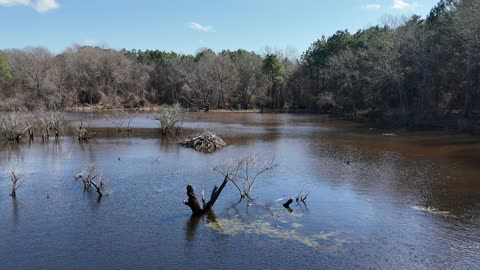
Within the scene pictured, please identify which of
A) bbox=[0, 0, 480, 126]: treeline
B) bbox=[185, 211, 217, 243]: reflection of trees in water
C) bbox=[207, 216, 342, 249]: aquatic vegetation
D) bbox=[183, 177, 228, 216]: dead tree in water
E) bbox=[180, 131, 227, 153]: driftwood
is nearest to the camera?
bbox=[207, 216, 342, 249]: aquatic vegetation

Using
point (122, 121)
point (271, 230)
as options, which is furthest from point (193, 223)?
point (122, 121)

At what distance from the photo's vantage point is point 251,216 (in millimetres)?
20156

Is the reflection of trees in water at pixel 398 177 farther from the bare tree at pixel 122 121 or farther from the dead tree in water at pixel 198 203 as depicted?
the bare tree at pixel 122 121

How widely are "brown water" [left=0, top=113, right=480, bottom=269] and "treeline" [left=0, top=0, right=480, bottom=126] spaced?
82.3 ft

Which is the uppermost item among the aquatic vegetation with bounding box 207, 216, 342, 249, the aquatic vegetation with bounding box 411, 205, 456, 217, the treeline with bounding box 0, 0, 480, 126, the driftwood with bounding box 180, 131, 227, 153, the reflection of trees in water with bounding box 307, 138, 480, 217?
the treeline with bounding box 0, 0, 480, 126

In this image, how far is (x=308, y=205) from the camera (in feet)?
72.4

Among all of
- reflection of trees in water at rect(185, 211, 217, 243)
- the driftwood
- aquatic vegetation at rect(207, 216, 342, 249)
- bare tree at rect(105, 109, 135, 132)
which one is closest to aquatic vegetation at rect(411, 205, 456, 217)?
aquatic vegetation at rect(207, 216, 342, 249)

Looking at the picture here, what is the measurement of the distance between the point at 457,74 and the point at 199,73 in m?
61.4

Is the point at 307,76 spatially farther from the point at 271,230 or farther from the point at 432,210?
the point at 271,230

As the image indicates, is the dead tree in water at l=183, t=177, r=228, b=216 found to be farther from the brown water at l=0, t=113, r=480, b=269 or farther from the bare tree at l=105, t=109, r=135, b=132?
the bare tree at l=105, t=109, r=135, b=132

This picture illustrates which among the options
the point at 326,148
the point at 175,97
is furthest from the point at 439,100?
the point at 175,97

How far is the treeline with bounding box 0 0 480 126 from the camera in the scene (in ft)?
195

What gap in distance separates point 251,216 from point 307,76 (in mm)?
88493

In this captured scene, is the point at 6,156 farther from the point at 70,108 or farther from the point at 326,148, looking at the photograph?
the point at 70,108
